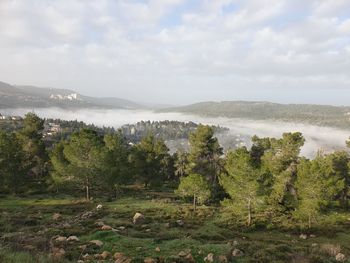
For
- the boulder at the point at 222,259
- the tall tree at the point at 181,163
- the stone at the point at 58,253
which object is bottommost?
the tall tree at the point at 181,163

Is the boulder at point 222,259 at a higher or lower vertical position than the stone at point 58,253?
lower

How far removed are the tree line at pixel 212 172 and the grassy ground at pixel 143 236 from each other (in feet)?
12.5

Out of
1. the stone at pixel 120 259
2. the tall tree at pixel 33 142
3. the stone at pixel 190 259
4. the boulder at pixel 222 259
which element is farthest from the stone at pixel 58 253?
the tall tree at pixel 33 142

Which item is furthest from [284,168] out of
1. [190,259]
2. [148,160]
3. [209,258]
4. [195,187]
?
[190,259]

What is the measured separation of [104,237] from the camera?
82.0 feet

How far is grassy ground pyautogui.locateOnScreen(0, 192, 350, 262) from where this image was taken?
19688 millimetres

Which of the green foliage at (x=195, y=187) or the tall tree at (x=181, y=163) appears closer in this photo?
the green foliage at (x=195, y=187)

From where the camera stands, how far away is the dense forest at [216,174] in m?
43.9

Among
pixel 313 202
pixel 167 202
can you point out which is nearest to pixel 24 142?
pixel 167 202

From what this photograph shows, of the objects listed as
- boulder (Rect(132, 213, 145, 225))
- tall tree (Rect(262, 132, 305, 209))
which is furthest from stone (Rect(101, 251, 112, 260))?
tall tree (Rect(262, 132, 305, 209))

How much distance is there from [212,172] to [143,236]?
139ft

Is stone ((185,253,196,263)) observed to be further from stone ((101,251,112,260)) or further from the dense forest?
the dense forest

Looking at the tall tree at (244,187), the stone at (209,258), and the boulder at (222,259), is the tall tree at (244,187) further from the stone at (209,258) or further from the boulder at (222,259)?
the stone at (209,258)

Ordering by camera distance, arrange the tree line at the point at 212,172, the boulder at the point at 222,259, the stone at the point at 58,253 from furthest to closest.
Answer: the tree line at the point at 212,172, the boulder at the point at 222,259, the stone at the point at 58,253
